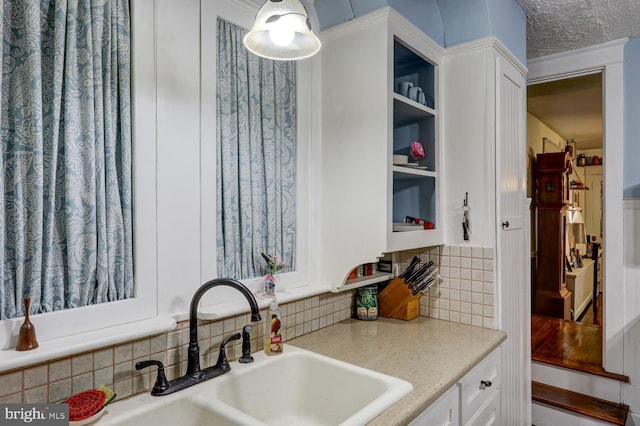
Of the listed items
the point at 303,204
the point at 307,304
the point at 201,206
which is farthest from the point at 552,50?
the point at 201,206

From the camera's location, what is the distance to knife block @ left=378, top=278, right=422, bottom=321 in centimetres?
193

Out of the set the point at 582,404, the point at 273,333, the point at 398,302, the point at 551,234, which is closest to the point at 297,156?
the point at 273,333

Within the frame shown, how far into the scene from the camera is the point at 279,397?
1.39 metres

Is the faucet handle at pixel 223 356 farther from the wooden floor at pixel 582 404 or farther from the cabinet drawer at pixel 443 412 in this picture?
the wooden floor at pixel 582 404

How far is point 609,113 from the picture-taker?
2529mm

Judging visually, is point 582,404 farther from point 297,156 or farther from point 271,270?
point 297,156

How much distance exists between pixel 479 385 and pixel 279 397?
0.79 m

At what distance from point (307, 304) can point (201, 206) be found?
66cm

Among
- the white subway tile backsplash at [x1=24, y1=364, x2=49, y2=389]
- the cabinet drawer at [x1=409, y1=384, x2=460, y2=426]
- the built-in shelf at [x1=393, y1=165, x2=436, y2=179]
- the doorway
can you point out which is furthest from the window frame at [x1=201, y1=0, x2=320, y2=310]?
the doorway

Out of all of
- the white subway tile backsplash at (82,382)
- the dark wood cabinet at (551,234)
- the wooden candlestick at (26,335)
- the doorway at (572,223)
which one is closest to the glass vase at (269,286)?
the white subway tile backsplash at (82,382)

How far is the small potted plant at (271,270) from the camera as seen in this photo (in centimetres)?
153

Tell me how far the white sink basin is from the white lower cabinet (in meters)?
0.16

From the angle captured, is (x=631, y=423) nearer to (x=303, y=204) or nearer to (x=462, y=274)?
(x=462, y=274)

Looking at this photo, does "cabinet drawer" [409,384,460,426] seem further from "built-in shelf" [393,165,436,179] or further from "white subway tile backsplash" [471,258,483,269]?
"built-in shelf" [393,165,436,179]
